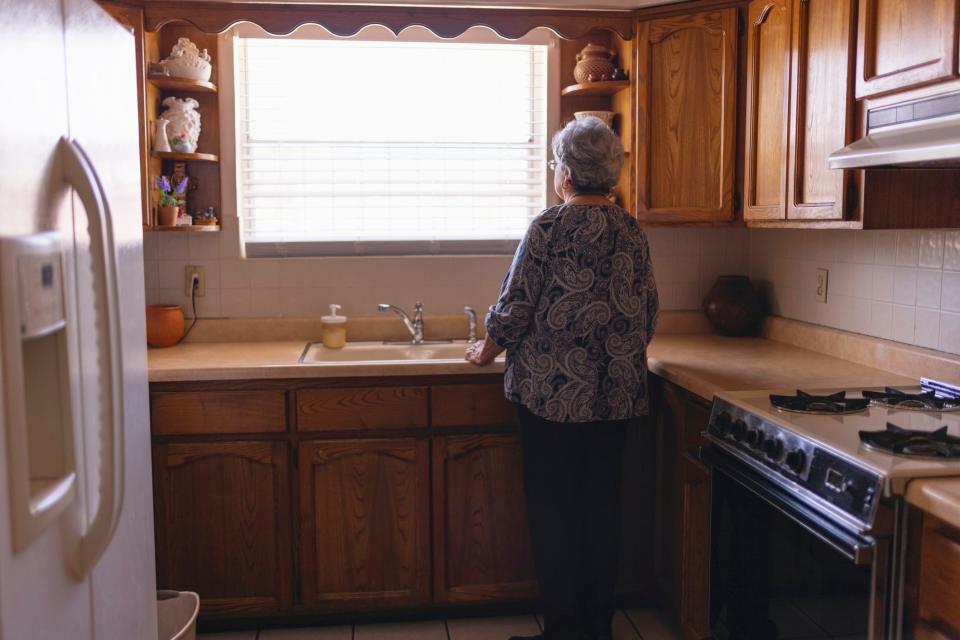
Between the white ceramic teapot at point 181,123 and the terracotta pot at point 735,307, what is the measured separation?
1.95 metres

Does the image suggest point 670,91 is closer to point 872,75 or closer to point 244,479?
point 872,75

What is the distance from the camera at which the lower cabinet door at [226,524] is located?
275cm

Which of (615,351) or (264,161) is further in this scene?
(264,161)

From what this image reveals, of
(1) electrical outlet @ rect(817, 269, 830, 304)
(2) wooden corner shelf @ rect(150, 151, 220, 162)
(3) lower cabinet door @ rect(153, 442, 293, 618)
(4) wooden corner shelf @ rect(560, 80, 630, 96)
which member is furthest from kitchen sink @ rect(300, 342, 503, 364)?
(1) electrical outlet @ rect(817, 269, 830, 304)

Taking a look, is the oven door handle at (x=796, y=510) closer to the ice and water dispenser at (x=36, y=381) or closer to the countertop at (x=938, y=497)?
the countertop at (x=938, y=497)

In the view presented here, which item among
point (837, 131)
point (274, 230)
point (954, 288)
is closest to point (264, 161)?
point (274, 230)

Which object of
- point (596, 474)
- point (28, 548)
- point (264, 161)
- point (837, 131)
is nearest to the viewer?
point (28, 548)

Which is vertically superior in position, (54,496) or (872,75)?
(872,75)

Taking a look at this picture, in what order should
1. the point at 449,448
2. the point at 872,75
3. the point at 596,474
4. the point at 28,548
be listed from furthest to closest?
the point at 449,448 < the point at 596,474 < the point at 872,75 < the point at 28,548

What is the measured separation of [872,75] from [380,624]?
217 cm

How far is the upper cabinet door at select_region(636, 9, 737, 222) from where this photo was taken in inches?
118

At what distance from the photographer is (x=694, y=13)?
2996 millimetres

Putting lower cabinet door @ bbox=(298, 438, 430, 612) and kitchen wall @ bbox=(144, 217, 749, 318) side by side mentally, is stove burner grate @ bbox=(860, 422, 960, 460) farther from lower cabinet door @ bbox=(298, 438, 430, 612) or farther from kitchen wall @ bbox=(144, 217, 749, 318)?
kitchen wall @ bbox=(144, 217, 749, 318)

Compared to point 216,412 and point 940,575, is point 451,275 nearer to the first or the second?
point 216,412
